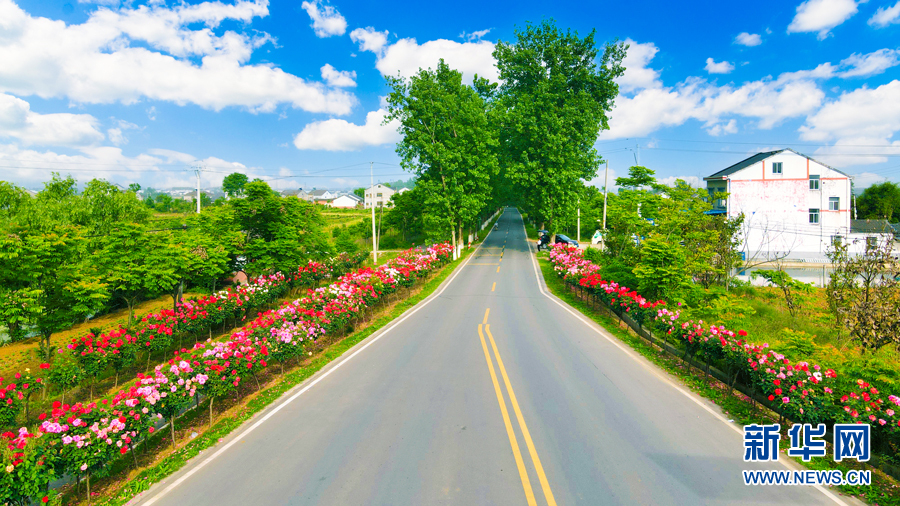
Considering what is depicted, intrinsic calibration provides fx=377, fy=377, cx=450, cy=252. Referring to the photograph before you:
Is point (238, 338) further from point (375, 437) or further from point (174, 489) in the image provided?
point (375, 437)

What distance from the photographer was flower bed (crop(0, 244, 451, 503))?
5.25 m

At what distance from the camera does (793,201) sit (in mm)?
36438

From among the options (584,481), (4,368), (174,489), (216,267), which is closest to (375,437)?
(174,489)

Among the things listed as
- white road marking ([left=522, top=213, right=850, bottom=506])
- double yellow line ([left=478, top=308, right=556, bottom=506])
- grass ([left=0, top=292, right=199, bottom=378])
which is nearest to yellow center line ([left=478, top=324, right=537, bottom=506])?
double yellow line ([left=478, top=308, right=556, bottom=506])

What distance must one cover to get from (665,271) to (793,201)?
34.0m

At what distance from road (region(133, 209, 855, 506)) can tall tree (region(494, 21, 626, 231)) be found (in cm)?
2070

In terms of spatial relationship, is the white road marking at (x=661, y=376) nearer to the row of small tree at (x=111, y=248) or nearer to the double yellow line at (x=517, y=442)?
the double yellow line at (x=517, y=442)

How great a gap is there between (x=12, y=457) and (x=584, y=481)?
8.10 meters

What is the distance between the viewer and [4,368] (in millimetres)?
14172

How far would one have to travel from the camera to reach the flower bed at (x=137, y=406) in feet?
17.2

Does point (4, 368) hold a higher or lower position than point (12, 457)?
lower

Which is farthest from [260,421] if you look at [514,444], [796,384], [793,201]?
[793,201]

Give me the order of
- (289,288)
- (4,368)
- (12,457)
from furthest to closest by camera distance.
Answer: (289,288)
(4,368)
(12,457)

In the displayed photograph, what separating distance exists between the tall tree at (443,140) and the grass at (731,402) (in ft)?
47.6
